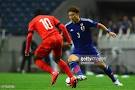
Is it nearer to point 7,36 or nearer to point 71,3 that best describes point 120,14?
point 71,3

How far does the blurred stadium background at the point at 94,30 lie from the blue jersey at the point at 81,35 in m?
13.5

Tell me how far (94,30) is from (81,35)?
715 inches

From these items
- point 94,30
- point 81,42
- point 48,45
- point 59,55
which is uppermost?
point 48,45

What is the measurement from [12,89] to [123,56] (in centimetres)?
1710

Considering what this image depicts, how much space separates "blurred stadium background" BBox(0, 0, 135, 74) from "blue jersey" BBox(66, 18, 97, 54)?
1351 centimetres

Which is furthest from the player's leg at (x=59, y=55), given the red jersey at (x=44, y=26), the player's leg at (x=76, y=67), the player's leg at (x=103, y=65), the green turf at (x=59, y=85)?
the player's leg at (x=103, y=65)

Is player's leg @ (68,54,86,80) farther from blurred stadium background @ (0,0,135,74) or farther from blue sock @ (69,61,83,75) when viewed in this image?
blurred stadium background @ (0,0,135,74)

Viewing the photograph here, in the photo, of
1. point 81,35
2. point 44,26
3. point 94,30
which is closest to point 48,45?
point 44,26

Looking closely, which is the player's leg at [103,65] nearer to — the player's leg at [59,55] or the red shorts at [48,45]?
the player's leg at [59,55]

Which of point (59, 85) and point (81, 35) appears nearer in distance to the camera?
point (81, 35)

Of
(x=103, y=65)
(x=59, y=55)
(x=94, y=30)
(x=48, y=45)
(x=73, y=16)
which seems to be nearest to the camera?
(x=48, y=45)

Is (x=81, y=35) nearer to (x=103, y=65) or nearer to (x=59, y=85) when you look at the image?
(x=103, y=65)

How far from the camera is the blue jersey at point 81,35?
54.4 ft

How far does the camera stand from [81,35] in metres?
16.7
